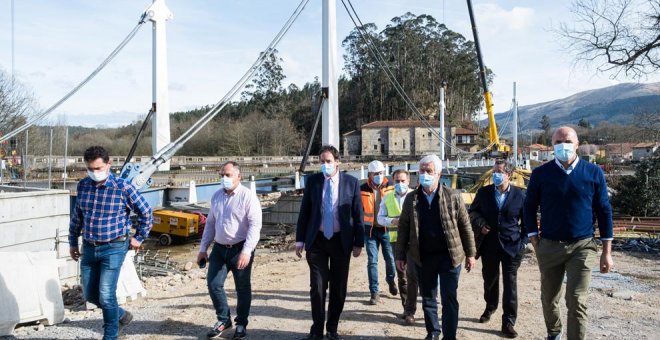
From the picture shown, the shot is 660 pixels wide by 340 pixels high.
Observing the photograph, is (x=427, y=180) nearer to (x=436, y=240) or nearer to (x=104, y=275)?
(x=436, y=240)

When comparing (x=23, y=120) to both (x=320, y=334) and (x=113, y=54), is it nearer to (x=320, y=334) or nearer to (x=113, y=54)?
(x=113, y=54)

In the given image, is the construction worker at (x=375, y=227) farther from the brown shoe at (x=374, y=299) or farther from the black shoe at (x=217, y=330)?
the black shoe at (x=217, y=330)

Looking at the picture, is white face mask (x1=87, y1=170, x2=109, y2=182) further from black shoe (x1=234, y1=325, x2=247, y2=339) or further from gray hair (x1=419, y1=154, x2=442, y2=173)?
gray hair (x1=419, y1=154, x2=442, y2=173)

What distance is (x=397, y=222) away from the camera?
6.05 m

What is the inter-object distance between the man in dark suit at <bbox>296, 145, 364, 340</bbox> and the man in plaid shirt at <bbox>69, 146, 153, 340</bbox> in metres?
1.61

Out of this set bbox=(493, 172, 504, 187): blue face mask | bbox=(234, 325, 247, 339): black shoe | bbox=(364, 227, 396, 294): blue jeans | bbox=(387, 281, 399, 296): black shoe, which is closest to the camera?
bbox=(234, 325, 247, 339): black shoe

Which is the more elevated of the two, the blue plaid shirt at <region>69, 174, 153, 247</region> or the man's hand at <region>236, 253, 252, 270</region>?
the blue plaid shirt at <region>69, 174, 153, 247</region>

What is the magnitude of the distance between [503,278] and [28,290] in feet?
16.1

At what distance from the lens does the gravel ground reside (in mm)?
5188

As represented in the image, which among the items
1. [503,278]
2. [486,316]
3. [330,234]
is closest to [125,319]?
[330,234]

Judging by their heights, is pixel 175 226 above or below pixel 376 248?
below

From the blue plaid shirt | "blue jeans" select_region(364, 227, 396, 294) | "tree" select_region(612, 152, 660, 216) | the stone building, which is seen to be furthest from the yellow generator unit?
the stone building

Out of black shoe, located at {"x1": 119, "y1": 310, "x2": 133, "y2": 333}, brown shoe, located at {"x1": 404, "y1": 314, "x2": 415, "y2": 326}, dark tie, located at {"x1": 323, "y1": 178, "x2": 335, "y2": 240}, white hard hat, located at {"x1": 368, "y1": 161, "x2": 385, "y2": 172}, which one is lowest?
brown shoe, located at {"x1": 404, "y1": 314, "x2": 415, "y2": 326}

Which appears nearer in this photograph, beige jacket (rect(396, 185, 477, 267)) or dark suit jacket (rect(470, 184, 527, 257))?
beige jacket (rect(396, 185, 477, 267))
